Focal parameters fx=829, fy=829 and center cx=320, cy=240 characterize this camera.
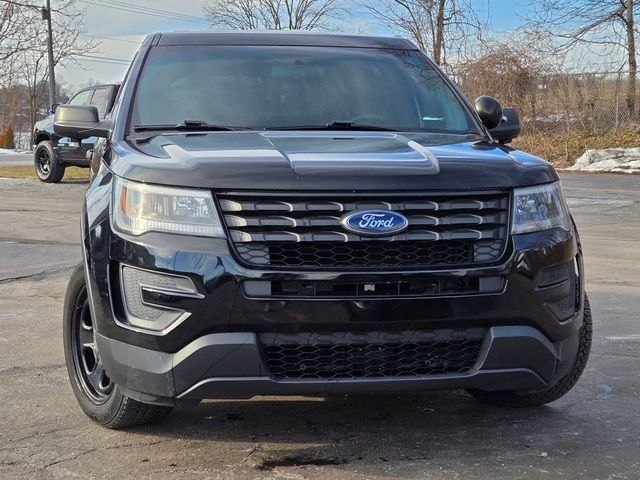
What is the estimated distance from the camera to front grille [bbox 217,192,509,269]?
2.92 meters

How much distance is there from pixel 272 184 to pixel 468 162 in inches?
31.0

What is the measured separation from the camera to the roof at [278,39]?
14.8ft

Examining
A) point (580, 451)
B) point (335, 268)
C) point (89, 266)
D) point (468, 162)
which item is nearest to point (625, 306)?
point (580, 451)

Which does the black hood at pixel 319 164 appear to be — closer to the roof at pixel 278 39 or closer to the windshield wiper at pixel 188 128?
the windshield wiper at pixel 188 128

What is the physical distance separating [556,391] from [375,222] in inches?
54.6

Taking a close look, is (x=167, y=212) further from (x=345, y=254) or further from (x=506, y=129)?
(x=506, y=129)

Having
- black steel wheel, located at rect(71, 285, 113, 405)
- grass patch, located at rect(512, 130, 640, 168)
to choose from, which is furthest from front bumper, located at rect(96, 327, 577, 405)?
grass patch, located at rect(512, 130, 640, 168)

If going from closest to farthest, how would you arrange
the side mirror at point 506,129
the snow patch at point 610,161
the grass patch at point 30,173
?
the side mirror at point 506,129
the grass patch at point 30,173
the snow patch at point 610,161

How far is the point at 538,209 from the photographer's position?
10.6 feet

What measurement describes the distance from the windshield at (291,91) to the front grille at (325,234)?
1079 mm

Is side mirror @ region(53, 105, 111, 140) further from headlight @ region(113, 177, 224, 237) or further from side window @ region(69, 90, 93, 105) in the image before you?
side window @ region(69, 90, 93, 105)

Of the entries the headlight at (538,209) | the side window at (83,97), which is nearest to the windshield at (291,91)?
the headlight at (538,209)

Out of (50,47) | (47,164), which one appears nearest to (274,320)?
(47,164)

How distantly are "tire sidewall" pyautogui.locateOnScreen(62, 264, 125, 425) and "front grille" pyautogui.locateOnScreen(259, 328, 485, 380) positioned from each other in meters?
0.83
